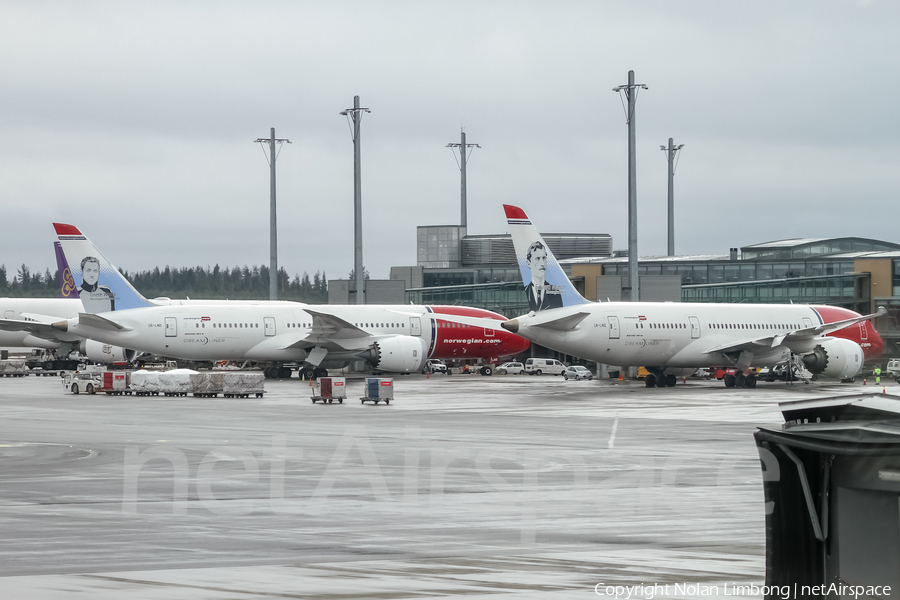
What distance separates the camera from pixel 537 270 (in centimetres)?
4597

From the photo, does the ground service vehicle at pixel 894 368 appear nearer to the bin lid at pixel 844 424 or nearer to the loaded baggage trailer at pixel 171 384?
the loaded baggage trailer at pixel 171 384

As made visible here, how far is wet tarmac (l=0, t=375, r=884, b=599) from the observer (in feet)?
31.7

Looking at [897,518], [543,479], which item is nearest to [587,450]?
[543,479]

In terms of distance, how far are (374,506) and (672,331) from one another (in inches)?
1443

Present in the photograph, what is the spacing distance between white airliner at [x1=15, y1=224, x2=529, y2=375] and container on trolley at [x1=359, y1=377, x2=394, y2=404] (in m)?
14.6

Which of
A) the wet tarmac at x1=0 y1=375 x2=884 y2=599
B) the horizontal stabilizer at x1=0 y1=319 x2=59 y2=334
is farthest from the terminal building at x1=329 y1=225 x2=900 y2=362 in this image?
the wet tarmac at x1=0 y1=375 x2=884 y2=599

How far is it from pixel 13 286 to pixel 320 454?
4389 inches

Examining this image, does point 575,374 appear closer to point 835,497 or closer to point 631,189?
point 631,189

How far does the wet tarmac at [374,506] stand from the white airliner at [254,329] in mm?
21588

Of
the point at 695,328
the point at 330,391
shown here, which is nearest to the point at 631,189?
the point at 695,328

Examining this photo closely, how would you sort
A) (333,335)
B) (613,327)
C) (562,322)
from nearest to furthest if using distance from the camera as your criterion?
1. (562,322)
2. (613,327)
3. (333,335)

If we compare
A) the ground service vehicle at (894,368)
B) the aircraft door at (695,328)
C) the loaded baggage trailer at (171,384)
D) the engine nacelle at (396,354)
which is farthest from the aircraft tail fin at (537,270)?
the ground service vehicle at (894,368)

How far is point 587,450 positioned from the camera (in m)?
21.8

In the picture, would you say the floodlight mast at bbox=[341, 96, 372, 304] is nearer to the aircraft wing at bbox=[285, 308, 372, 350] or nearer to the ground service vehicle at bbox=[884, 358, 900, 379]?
the aircraft wing at bbox=[285, 308, 372, 350]
